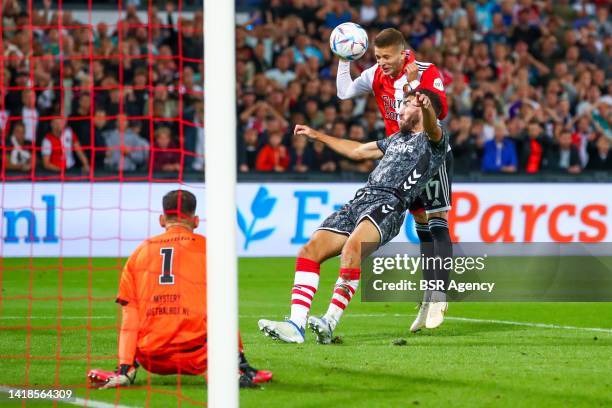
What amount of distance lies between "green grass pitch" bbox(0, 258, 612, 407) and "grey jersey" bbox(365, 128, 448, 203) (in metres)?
1.16

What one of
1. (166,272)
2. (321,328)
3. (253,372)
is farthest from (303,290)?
(166,272)

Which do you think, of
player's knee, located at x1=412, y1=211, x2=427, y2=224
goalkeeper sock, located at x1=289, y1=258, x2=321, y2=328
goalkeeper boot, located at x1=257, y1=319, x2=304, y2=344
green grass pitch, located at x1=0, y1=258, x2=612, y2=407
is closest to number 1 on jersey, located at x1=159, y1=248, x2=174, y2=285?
green grass pitch, located at x1=0, y1=258, x2=612, y2=407

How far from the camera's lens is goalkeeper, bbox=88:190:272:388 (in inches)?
249

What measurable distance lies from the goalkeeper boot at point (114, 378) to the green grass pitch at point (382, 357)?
6cm

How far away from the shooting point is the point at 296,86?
1798 centimetres

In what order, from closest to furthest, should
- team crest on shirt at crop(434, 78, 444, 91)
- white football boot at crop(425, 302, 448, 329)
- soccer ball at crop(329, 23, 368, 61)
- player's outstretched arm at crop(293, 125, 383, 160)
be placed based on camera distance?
player's outstretched arm at crop(293, 125, 383, 160) < team crest on shirt at crop(434, 78, 444, 91) < white football boot at crop(425, 302, 448, 329) < soccer ball at crop(329, 23, 368, 61)

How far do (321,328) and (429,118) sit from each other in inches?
68.1

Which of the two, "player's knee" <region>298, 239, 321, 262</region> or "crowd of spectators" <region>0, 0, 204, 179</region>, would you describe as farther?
"crowd of spectators" <region>0, 0, 204, 179</region>

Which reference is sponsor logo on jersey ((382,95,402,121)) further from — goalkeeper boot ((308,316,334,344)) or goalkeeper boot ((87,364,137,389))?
goalkeeper boot ((87,364,137,389))

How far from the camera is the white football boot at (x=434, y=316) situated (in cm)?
923

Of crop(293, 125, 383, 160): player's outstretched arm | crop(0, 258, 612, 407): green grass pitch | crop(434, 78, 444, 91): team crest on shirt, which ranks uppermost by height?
crop(434, 78, 444, 91): team crest on shirt

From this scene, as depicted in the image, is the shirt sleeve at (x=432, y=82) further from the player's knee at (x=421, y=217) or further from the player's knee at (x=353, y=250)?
the player's knee at (x=353, y=250)

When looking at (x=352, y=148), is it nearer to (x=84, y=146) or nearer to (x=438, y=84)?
(x=438, y=84)

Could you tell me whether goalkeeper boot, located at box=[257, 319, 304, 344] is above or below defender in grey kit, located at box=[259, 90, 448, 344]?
below
